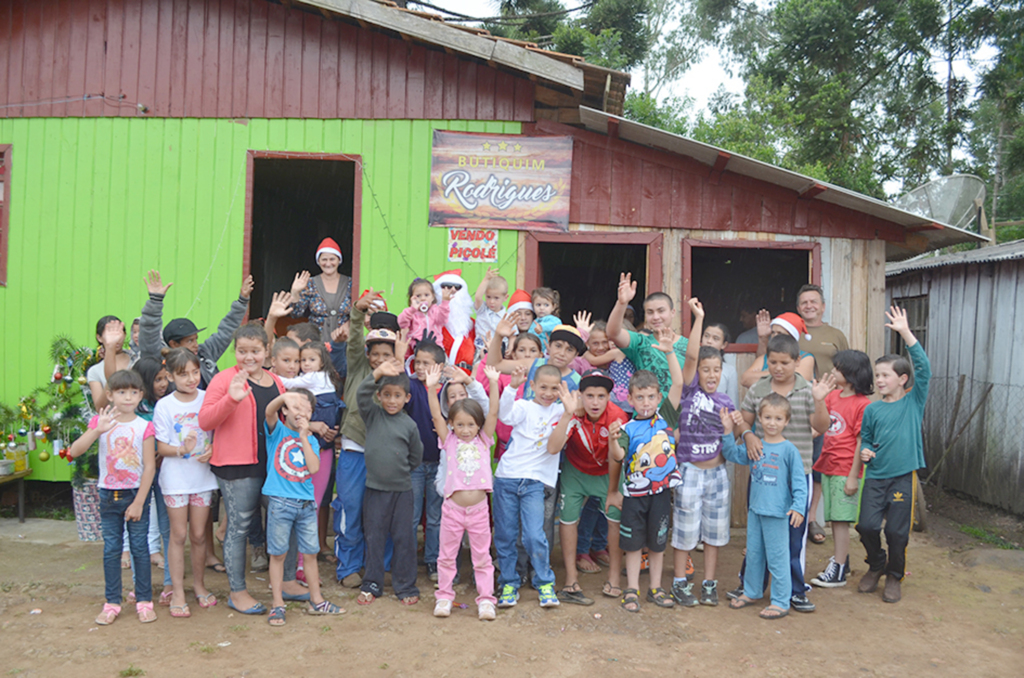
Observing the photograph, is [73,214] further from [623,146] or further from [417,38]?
[623,146]

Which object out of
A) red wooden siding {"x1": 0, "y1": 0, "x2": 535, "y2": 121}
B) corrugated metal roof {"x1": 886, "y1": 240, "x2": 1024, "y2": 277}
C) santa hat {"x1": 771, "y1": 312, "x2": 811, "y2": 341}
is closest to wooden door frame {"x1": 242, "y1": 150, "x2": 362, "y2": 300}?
red wooden siding {"x1": 0, "y1": 0, "x2": 535, "y2": 121}

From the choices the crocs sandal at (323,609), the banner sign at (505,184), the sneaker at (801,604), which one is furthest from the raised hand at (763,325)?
the crocs sandal at (323,609)

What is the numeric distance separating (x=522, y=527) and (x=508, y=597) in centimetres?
41

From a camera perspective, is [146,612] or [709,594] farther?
[709,594]

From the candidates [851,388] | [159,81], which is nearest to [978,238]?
[851,388]

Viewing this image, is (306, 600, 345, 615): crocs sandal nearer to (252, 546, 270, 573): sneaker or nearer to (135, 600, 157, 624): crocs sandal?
(135, 600, 157, 624): crocs sandal

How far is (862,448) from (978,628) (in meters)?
1.21

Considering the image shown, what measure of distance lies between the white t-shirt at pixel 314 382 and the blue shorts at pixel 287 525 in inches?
31.9

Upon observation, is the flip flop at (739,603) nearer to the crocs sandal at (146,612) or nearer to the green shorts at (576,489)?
the green shorts at (576,489)

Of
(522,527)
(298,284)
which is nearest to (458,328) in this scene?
(298,284)

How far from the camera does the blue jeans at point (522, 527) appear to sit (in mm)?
4535

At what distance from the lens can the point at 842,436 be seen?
543 centimetres

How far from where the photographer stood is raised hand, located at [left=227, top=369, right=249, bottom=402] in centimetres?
408

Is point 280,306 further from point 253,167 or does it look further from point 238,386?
point 253,167
